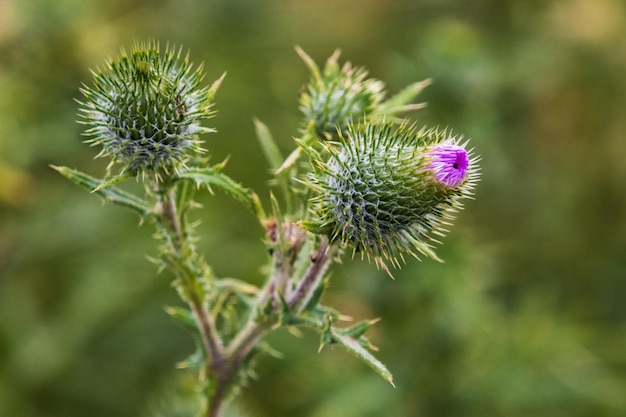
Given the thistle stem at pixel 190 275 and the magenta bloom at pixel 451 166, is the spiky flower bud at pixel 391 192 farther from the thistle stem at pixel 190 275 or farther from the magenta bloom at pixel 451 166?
the thistle stem at pixel 190 275

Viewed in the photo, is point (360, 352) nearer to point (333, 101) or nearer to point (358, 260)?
point (333, 101)

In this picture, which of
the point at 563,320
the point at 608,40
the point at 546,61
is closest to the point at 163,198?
the point at 563,320

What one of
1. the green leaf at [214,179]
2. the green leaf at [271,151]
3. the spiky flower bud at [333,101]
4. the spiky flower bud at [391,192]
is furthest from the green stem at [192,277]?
the spiky flower bud at [333,101]

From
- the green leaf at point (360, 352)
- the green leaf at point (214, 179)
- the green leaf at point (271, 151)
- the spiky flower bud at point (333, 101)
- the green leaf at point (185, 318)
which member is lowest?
the green leaf at point (185, 318)

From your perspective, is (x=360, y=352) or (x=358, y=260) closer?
(x=360, y=352)

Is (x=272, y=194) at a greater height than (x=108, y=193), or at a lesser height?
greater

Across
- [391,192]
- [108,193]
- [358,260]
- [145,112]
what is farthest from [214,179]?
[358,260]

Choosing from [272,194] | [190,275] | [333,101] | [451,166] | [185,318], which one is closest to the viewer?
[451,166]
